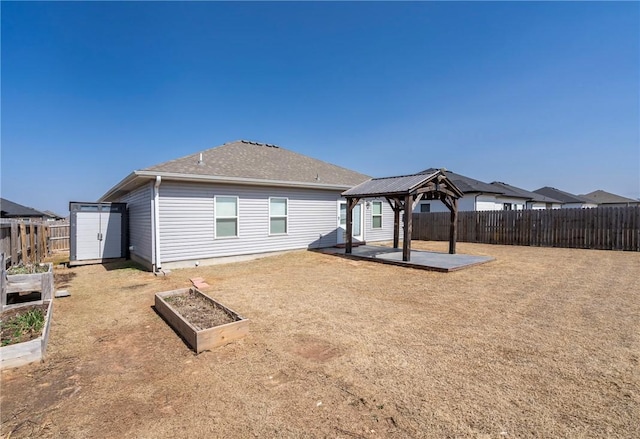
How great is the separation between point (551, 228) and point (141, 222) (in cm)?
1767

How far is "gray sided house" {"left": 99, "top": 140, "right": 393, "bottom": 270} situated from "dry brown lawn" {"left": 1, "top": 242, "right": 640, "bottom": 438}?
10.3 feet

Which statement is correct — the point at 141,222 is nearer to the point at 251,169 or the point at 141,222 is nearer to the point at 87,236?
the point at 87,236

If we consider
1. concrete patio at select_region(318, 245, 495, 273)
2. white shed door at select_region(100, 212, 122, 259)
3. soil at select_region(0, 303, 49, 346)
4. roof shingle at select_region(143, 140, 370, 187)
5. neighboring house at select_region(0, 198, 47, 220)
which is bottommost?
soil at select_region(0, 303, 49, 346)

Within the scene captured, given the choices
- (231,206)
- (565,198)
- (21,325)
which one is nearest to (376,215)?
(231,206)

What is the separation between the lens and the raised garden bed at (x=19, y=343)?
321 cm

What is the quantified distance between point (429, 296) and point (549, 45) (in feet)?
30.4

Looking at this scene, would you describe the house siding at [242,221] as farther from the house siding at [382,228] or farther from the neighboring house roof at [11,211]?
the neighboring house roof at [11,211]

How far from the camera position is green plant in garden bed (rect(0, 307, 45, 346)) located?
11.9 feet

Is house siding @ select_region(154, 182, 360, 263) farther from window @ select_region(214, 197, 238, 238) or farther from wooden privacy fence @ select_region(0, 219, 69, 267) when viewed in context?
wooden privacy fence @ select_region(0, 219, 69, 267)

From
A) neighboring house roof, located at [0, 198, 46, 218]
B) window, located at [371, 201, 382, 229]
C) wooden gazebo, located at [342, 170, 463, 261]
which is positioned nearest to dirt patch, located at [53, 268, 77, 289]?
wooden gazebo, located at [342, 170, 463, 261]

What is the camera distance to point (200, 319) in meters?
4.42

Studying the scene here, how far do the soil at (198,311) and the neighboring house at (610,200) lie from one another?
181ft

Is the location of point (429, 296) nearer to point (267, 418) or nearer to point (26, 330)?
point (267, 418)

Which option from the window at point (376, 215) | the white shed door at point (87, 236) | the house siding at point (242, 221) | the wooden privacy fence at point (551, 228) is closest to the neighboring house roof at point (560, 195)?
the wooden privacy fence at point (551, 228)
